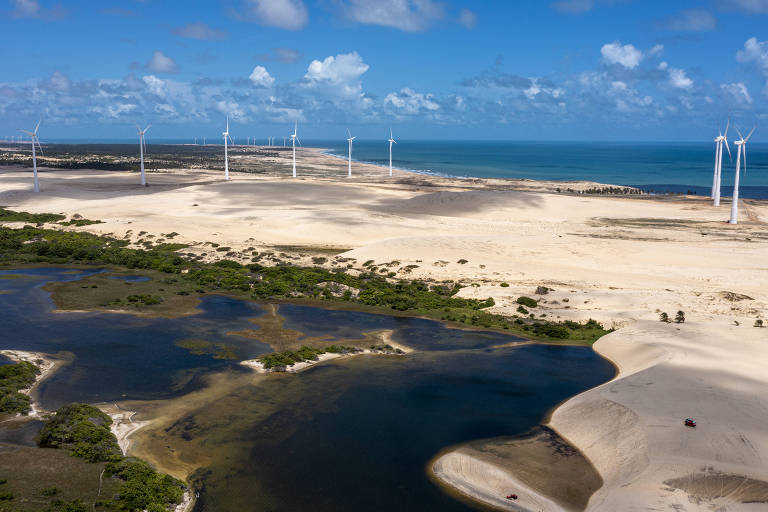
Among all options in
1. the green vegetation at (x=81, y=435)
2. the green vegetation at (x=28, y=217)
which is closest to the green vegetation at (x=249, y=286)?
the green vegetation at (x=28, y=217)

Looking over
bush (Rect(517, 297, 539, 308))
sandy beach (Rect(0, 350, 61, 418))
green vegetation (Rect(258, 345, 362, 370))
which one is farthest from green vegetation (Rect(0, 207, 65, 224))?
bush (Rect(517, 297, 539, 308))

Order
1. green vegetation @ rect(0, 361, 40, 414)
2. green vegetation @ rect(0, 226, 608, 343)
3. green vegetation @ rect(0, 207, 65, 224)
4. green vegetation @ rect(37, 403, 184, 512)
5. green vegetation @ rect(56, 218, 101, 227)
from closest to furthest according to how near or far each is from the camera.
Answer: green vegetation @ rect(37, 403, 184, 512) < green vegetation @ rect(0, 361, 40, 414) < green vegetation @ rect(0, 226, 608, 343) < green vegetation @ rect(56, 218, 101, 227) < green vegetation @ rect(0, 207, 65, 224)

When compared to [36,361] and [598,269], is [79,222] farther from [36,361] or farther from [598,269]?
[598,269]

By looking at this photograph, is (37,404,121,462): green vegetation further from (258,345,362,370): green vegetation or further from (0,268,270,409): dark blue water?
(258,345,362,370): green vegetation

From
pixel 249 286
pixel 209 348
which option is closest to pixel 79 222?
pixel 249 286

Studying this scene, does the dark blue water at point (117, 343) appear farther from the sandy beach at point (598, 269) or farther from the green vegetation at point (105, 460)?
the sandy beach at point (598, 269)

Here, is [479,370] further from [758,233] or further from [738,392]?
[758,233]
